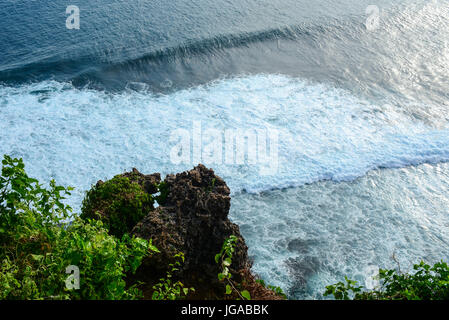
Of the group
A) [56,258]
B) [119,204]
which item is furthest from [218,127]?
[56,258]

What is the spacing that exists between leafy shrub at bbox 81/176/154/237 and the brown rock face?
0.47 meters

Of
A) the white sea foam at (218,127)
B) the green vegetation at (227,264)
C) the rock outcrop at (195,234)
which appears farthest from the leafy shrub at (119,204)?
the white sea foam at (218,127)

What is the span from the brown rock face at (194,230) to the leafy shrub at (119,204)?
1.54ft

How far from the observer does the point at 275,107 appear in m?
14.4

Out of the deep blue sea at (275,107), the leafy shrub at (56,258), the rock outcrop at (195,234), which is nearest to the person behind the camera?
the leafy shrub at (56,258)

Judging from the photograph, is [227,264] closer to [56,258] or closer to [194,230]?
[194,230]

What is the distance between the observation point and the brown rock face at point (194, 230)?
6.42 m

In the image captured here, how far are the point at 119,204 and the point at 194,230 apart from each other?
55.1 inches

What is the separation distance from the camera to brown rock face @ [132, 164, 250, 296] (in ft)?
21.1

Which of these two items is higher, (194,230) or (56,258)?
(194,230)

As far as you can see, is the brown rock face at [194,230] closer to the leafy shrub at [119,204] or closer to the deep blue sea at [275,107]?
the leafy shrub at [119,204]

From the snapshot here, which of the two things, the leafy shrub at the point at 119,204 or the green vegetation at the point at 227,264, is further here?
the leafy shrub at the point at 119,204

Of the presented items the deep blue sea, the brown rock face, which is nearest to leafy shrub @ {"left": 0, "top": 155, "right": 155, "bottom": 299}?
the brown rock face

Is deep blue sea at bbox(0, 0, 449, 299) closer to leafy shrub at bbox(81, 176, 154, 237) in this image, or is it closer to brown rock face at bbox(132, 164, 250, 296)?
brown rock face at bbox(132, 164, 250, 296)
